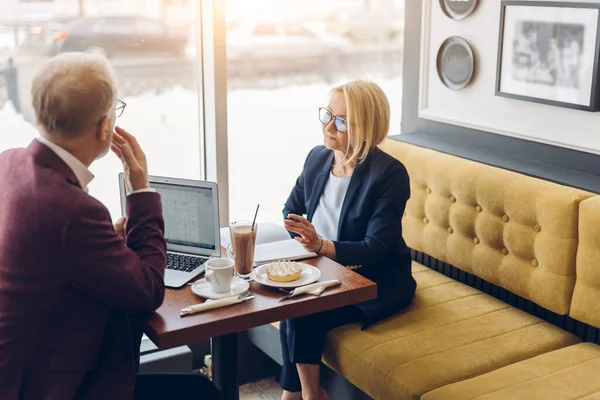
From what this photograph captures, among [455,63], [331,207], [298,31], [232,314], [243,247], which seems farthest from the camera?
[298,31]

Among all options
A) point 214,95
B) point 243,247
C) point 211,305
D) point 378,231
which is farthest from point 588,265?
point 214,95

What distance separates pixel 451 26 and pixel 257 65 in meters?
0.84

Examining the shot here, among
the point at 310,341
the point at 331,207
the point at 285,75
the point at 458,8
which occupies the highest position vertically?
the point at 458,8

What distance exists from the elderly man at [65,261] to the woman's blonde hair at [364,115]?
1008 mm

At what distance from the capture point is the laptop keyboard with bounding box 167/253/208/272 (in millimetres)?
2205

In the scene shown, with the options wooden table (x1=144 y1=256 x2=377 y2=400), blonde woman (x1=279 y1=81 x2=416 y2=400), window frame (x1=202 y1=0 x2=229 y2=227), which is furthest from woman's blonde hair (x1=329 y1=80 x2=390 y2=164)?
window frame (x1=202 y1=0 x2=229 y2=227)

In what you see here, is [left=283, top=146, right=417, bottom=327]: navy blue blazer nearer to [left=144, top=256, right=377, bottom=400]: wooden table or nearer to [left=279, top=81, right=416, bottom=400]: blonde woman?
[left=279, top=81, right=416, bottom=400]: blonde woman

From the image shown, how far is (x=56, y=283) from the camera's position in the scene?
1592mm

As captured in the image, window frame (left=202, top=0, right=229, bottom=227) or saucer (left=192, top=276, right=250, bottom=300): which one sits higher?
window frame (left=202, top=0, right=229, bottom=227)

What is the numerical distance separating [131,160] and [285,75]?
4.96 ft

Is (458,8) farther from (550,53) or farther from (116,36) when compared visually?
(116,36)

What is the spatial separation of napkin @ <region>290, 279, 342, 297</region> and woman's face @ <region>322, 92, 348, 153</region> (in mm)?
639

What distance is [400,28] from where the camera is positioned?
11.9ft

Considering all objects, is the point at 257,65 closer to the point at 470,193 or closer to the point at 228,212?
the point at 228,212
